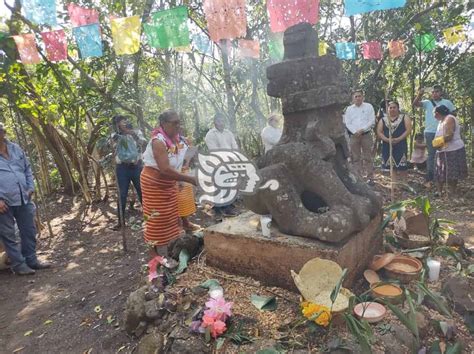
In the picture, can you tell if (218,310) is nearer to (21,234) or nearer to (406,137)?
(21,234)

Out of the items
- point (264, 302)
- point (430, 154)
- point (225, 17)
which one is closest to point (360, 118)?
point (430, 154)

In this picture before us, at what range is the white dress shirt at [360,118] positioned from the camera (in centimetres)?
620

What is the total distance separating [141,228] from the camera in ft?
17.5

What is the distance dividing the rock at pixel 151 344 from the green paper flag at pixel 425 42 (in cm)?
762

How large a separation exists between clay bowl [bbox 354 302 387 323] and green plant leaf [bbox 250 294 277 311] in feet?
1.78

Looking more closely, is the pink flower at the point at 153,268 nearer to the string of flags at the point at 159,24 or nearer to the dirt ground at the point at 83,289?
the dirt ground at the point at 83,289

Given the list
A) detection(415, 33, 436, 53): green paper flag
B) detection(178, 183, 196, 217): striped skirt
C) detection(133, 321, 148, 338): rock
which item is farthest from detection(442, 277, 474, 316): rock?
detection(415, 33, 436, 53): green paper flag

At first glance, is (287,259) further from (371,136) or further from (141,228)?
(371,136)

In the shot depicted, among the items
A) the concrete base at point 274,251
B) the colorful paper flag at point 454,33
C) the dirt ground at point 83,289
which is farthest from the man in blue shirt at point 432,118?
the concrete base at point 274,251

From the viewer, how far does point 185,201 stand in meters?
4.39

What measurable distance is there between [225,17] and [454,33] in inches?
178

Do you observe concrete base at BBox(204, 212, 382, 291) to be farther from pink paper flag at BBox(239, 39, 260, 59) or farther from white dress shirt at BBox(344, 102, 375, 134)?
pink paper flag at BBox(239, 39, 260, 59)

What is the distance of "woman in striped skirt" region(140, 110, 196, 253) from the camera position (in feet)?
10.2

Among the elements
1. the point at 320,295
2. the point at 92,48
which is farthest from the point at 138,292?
the point at 92,48
